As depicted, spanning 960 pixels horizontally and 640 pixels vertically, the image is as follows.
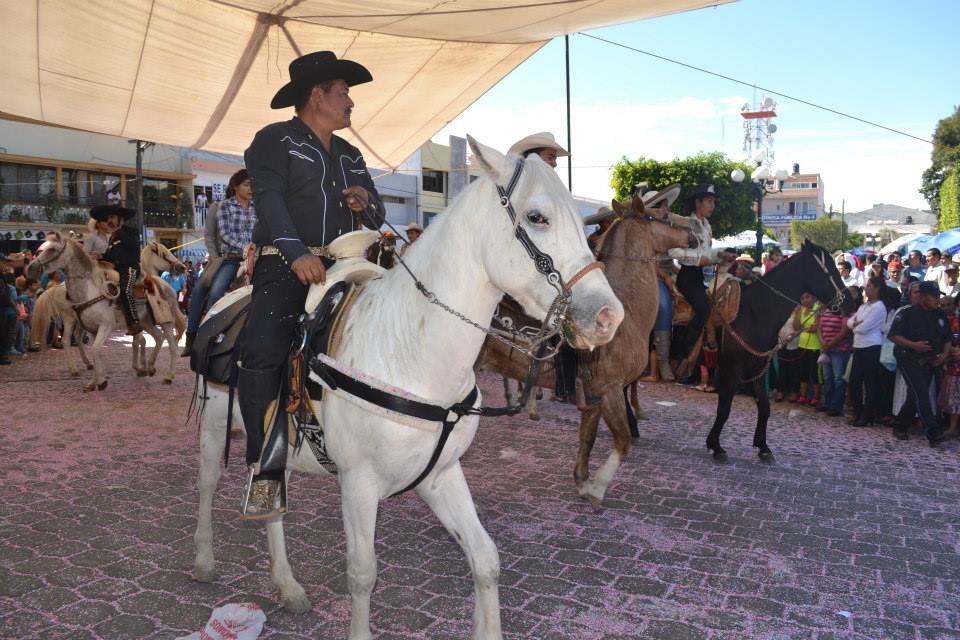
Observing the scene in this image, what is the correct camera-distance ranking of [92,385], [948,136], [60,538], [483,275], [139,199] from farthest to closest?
[948,136] → [139,199] → [92,385] → [60,538] → [483,275]

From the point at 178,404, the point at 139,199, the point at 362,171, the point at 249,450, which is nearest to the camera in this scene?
the point at 249,450

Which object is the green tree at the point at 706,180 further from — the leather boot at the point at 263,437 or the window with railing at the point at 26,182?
the leather boot at the point at 263,437

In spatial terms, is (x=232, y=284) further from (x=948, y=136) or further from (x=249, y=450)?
(x=948, y=136)

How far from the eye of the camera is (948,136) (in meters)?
52.3

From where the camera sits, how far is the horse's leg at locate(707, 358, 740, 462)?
7.70m

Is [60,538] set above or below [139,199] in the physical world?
below

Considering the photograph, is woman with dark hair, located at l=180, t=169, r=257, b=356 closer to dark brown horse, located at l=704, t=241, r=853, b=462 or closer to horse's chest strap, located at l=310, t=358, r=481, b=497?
horse's chest strap, located at l=310, t=358, r=481, b=497

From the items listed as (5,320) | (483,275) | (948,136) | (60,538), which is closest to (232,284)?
(60,538)

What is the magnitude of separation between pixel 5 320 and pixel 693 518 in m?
14.3

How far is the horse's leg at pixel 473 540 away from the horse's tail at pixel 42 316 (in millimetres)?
13253

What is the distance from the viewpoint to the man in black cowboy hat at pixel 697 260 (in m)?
7.34

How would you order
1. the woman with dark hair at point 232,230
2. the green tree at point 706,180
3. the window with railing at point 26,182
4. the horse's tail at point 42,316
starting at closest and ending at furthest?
1. the woman with dark hair at point 232,230
2. the horse's tail at point 42,316
3. the window with railing at point 26,182
4. the green tree at point 706,180

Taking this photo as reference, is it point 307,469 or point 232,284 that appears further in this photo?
point 232,284

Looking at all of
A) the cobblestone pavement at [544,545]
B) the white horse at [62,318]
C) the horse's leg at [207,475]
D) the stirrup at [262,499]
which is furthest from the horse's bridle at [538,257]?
the white horse at [62,318]
